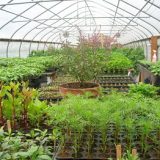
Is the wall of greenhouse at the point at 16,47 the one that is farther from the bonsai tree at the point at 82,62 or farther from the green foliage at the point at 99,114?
the green foliage at the point at 99,114

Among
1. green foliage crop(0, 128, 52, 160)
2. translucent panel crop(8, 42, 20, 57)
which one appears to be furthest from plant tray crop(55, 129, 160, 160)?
translucent panel crop(8, 42, 20, 57)

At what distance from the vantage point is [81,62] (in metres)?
3.67

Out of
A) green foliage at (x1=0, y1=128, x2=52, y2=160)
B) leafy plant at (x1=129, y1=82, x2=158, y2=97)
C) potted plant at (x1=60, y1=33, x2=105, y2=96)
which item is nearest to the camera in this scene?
green foliage at (x1=0, y1=128, x2=52, y2=160)

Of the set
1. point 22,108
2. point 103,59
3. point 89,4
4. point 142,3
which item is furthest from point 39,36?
point 22,108

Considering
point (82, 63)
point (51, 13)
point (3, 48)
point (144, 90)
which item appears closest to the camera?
point (144, 90)

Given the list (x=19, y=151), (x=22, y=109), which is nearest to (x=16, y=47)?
(x=22, y=109)

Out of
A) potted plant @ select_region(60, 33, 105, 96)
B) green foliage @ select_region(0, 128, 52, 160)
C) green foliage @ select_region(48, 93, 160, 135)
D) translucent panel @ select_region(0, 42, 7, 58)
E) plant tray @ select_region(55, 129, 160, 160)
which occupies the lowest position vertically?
plant tray @ select_region(55, 129, 160, 160)

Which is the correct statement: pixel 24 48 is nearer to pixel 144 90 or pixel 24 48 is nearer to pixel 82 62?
pixel 82 62

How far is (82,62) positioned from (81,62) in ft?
0.04

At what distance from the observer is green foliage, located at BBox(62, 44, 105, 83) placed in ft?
12.1

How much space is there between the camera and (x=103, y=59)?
398 cm

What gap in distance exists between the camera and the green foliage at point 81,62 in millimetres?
3674

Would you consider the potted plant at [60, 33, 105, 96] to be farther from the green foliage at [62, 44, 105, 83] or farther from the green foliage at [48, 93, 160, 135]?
the green foliage at [48, 93, 160, 135]

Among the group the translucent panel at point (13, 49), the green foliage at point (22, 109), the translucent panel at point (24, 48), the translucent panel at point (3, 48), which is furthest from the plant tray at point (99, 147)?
the translucent panel at point (24, 48)
